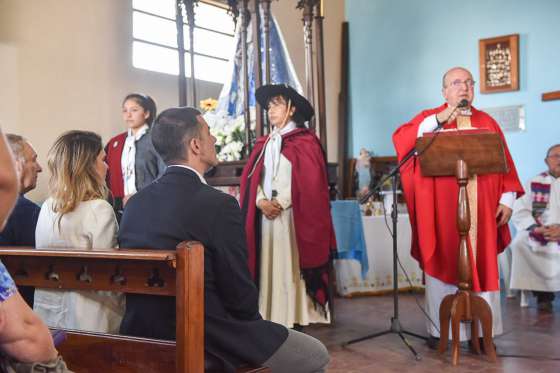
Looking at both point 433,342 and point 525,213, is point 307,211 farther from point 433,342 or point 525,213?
point 525,213

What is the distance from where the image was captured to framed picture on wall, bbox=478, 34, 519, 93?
8156 mm

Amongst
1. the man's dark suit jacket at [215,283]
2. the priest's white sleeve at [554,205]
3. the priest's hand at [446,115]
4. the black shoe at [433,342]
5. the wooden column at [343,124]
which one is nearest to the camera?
the man's dark suit jacket at [215,283]

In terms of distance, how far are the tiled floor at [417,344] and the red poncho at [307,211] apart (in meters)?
0.46

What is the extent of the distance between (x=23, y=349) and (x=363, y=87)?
28.3ft

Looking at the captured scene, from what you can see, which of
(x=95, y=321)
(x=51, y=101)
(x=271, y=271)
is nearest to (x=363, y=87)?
(x=51, y=101)

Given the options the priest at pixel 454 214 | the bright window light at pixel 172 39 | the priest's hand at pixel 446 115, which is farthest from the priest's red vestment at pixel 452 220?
the bright window light at pixel 172 39

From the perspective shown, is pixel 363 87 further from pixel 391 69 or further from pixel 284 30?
pixel 284 30

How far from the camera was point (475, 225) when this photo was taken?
13.4 feet

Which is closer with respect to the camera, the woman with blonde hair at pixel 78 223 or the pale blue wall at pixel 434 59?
the woman with blonde hair at pixel 78 223

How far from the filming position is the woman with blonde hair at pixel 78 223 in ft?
7.40

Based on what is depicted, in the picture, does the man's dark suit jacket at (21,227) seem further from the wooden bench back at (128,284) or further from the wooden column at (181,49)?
the wooden column at (181,49)

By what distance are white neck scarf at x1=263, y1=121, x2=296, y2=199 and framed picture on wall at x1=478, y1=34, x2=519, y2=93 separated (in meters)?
4.65

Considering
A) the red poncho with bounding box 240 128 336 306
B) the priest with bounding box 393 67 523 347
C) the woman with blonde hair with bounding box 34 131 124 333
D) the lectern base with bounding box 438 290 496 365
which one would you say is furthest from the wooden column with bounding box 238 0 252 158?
the woman with blonde hair with bounding box 34 131 124 333

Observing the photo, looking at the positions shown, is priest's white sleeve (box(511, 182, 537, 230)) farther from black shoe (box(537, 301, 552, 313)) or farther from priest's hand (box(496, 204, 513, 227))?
priest's hand (box(496, 204, 513, 227))
